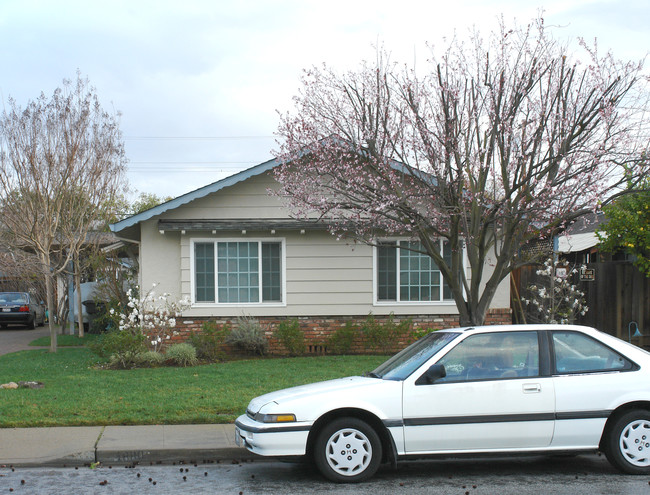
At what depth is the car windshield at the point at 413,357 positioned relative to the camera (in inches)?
270

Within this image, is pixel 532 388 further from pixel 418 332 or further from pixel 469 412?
pixel 418 332

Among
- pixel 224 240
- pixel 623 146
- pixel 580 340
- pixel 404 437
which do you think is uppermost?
pixel 623 146

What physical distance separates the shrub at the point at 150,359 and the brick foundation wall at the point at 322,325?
1567 millimetres

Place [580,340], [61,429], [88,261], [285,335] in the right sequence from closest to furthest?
[580,340] < [61,429] < [285,335] < [88,261]

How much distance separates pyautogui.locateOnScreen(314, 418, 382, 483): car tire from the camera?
6504 millimetres

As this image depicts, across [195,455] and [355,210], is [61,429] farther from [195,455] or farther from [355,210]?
[355,210]

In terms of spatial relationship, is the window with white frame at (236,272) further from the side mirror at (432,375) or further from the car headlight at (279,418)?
the side mirror at (432,375)

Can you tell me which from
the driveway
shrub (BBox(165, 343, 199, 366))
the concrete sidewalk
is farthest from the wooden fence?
the driveway

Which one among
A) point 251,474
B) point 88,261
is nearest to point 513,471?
point 251,474

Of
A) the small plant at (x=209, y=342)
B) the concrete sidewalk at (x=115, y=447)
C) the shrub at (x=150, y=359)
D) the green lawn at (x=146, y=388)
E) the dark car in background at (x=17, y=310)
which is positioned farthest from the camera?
the dark car in background at (x=17, y=310)

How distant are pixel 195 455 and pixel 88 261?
14.8 meters

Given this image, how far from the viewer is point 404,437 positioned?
21.3 ft

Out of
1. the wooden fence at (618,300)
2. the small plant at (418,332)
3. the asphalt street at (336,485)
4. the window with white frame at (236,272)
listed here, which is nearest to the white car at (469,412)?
the asphalt street at (336,485)

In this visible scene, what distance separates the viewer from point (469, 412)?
6523 mm
